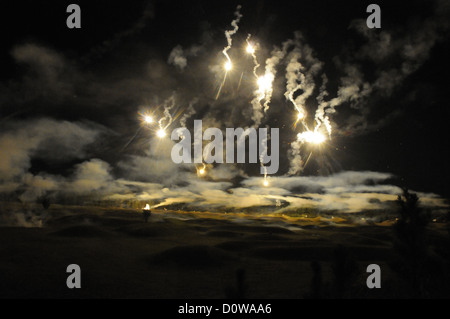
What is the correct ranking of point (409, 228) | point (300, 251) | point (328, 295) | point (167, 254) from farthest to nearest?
point (300, 251) → point (167, 254) → point (409, 228) → point (328, 295)

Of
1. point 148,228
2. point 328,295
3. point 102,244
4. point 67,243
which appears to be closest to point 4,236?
point 67,243

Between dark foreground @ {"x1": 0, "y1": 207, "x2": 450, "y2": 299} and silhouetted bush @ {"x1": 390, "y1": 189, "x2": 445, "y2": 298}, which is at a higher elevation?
silhouetted bush @ {"x1": 390, "y1": 189, "x2": 445, "y2": 298}

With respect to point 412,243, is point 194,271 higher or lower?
lower

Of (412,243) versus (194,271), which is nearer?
(412,243)

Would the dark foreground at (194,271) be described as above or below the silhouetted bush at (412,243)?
below

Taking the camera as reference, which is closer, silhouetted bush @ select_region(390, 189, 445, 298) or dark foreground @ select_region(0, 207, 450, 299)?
silhouetted bush @ select_region(390, 189, 445, 298)

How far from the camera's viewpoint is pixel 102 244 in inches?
1428

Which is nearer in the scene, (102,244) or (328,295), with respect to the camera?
(328,295)

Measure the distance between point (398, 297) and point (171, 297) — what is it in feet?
44.9

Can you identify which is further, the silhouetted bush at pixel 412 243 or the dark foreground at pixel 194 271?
the dark foreground at pixel 194 271
